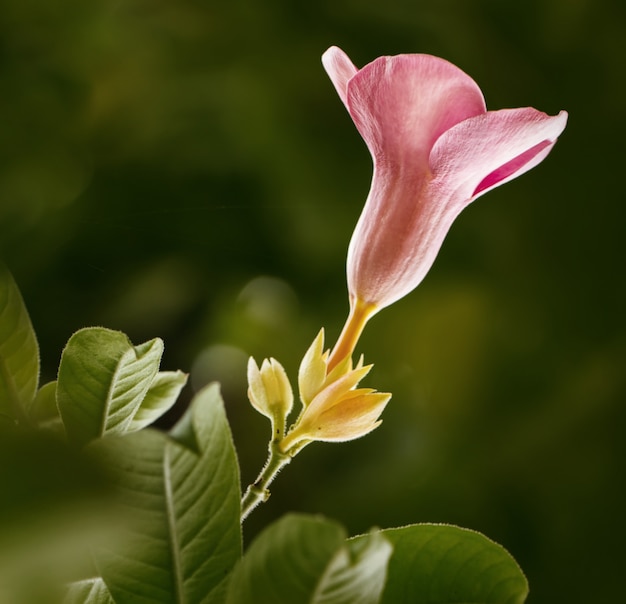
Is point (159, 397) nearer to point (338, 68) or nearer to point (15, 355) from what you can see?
point (15, 355)

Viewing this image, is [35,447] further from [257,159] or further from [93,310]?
[257,159]

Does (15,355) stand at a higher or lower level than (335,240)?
higher

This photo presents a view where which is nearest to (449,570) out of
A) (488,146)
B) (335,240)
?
(488,146)

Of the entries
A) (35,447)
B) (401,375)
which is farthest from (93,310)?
(35,447)

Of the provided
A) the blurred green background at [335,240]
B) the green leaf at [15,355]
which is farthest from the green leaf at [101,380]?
the blurred green background at [335,240]

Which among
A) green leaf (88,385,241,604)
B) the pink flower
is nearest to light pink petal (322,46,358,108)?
the pink flower
